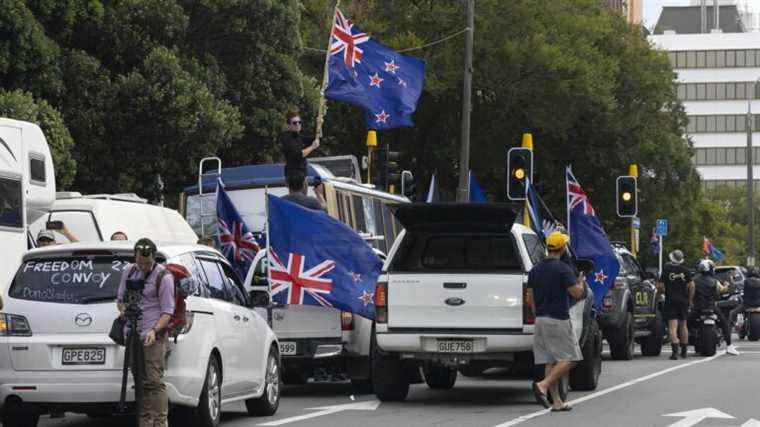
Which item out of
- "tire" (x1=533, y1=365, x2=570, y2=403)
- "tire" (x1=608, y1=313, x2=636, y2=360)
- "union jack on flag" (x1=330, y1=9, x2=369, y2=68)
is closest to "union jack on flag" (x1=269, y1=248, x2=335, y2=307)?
"tire" (x1=533, y1=365, x2=570, y2=403)

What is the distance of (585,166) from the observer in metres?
53.7

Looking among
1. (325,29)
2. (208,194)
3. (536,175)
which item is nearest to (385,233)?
(208,194)

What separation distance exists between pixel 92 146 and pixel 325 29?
14822 millimetres

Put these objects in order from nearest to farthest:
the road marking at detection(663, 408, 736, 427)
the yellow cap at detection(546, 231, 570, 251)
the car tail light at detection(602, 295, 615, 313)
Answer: the road marking at detection(663, 408, 736, 427) < the yellow cap at detection(546, 231, 570, 251) < the car tail light at detection(602, 295, 615, 313)

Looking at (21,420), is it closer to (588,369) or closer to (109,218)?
(588,369)

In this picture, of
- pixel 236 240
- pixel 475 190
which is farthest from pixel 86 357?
pixel 475 190

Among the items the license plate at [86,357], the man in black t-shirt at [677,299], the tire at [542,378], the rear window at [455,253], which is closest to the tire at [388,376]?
the rear window at [455,253]

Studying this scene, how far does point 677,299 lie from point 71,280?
685 inches

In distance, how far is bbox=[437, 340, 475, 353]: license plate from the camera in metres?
17.7

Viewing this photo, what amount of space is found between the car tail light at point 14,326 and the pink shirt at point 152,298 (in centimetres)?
109

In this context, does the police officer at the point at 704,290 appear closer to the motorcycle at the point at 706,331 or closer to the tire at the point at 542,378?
the motorcycle at the point at 706,331

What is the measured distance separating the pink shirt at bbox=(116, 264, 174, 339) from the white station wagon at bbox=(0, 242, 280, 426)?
577 mm

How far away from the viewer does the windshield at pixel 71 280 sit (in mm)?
14023

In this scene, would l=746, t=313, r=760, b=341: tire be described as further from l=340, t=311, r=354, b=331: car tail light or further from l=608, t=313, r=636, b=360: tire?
l=340, t=311, r=354, b=331: car tail light
